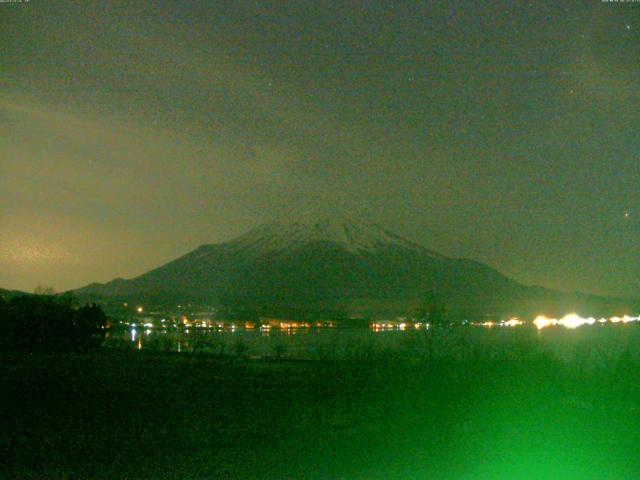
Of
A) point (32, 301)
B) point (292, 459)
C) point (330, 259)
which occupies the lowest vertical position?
point (292, 459)

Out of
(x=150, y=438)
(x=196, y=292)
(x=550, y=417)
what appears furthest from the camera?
(x=196, y=292)

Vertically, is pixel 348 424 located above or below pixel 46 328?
below

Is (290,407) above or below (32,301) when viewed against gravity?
below

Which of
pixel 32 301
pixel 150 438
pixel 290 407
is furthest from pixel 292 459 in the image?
pixel 32 301

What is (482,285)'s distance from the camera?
303ft

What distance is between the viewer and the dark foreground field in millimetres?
11125

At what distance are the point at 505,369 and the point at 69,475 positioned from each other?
1021cm

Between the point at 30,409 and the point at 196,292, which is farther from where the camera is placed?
the point at 196,292

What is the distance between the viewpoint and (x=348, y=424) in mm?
14445

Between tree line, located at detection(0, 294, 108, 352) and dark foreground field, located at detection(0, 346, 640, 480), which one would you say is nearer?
dark foreground field, located at detection(0, 346, 640, 480)

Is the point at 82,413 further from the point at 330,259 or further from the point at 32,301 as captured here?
the point at 330,259

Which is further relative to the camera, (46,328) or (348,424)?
(46,328)

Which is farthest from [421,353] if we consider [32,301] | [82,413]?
[32,301]

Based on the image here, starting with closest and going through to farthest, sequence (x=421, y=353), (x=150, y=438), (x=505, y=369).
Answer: (x=150, y=438) → (x=505, y=369) → (x=421, y=353)
